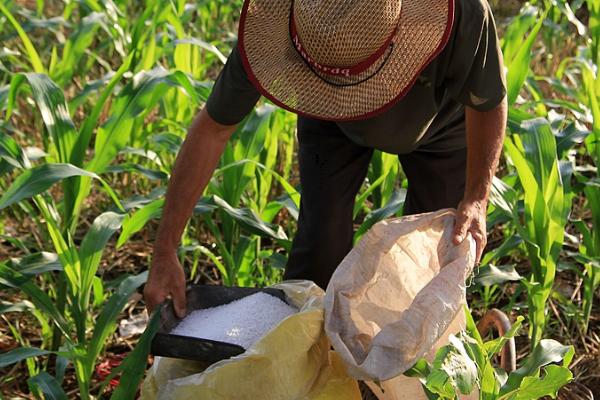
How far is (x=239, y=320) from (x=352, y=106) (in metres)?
0.49

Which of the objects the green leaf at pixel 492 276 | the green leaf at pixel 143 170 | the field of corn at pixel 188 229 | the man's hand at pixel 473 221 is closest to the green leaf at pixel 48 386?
the field of corn at pixel 188 229

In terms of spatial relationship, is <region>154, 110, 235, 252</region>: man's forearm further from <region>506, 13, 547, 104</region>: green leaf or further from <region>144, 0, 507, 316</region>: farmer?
<region>506, 13, 547, 104</region>: green leaf

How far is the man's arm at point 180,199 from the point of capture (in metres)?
1.98

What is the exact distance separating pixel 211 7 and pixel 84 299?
2271 mm

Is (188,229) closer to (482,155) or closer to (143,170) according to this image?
(143,170)

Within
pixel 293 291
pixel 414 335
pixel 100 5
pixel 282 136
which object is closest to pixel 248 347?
pixel 293 291

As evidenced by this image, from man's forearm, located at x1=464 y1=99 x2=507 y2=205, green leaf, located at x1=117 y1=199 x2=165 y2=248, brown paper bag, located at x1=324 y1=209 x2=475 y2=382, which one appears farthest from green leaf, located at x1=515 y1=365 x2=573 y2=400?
green leaf, located at x1=117 y1=199 x2=165 y2=248

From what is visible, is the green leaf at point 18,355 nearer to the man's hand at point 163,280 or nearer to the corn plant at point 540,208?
the man's hand at point 163,280

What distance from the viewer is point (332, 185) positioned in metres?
2.37

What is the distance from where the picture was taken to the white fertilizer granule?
1.93 m

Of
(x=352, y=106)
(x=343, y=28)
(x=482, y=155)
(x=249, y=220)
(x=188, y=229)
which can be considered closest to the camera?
(x=343, y=28)

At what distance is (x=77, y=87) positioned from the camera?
163 inches

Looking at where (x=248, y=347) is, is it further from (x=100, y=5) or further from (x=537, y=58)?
(x=537, y=58)

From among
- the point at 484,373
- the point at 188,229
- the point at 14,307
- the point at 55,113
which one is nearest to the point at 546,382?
the point at 484,373
